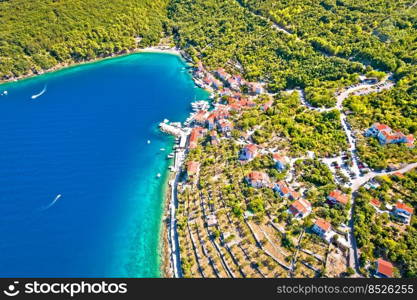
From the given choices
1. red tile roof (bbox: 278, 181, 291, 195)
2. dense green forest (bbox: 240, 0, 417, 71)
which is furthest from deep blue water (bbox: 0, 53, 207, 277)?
dense green forest (bbox: 240, 0, 417, 71)

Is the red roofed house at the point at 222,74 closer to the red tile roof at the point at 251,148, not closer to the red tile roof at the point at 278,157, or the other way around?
the red tile roof at the point at 251,148

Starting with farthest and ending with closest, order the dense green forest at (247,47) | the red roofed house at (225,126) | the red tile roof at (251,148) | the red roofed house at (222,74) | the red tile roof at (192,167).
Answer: the red roofed house at (222,74), the dense green forest at (247,47), the red roofed house at (225,126), the red tile roof at (251,148), the red tile roof at (192,167)

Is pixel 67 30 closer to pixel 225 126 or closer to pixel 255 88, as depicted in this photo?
pixel 255 88

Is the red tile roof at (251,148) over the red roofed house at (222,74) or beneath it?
beneath

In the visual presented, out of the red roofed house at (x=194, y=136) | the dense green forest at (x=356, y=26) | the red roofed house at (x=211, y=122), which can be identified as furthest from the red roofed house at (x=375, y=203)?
the dense green forest at (x=356, y=26)

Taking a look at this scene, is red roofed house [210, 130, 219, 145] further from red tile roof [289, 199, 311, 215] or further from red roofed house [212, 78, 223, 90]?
red roofed house [212, 78, 223, 90]

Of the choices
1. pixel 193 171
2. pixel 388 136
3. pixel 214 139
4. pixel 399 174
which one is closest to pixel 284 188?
pixel 193 171

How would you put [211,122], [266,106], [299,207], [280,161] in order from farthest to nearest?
[266,106] → [211,122] → [280,161] → [299,207]
